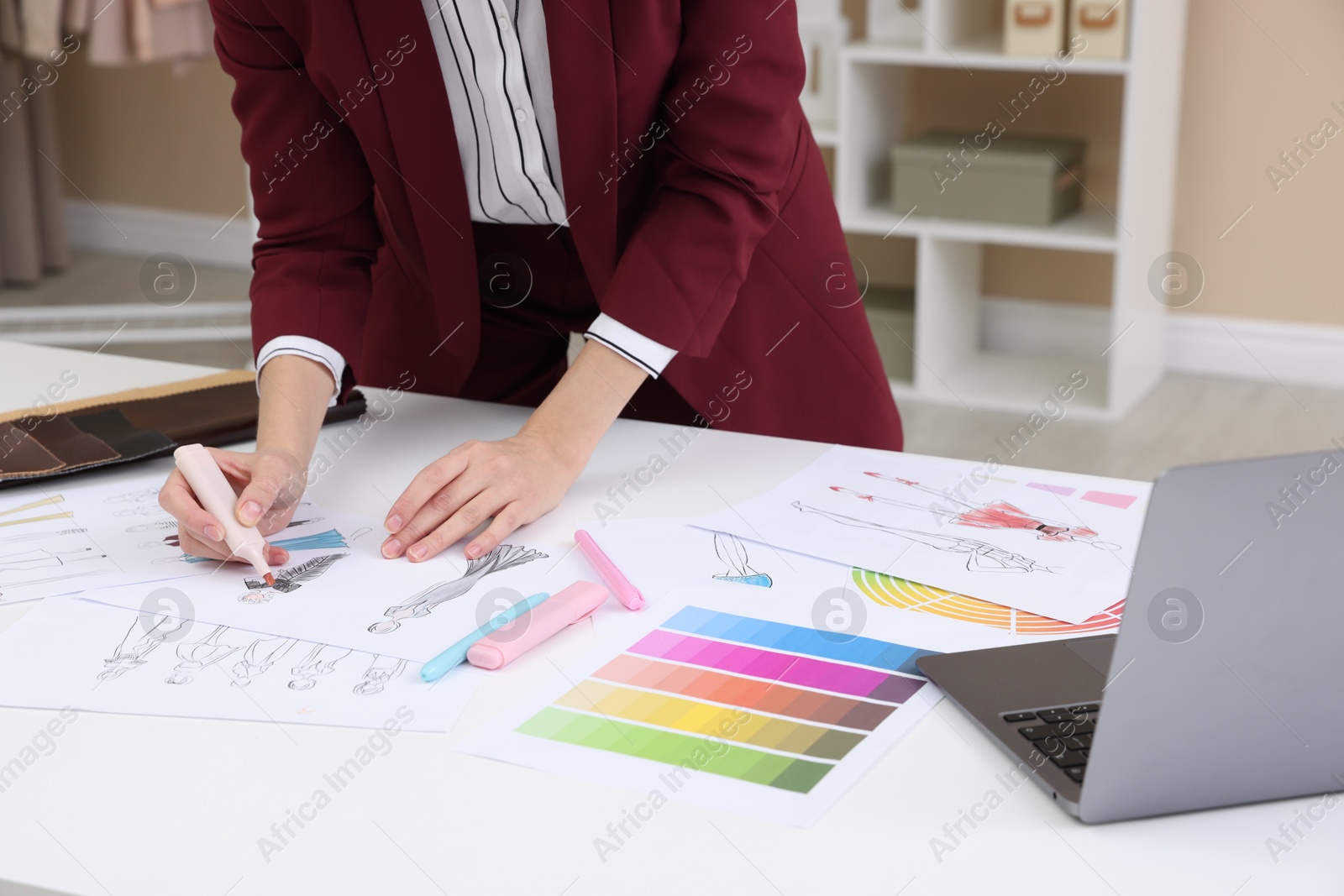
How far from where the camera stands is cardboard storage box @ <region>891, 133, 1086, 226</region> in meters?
2.98

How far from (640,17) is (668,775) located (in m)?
0.64

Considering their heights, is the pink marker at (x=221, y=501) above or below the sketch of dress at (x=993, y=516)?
above

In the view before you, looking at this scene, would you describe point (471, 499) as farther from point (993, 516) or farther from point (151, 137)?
point (151, 137)

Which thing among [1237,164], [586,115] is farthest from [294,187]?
[1237,164]

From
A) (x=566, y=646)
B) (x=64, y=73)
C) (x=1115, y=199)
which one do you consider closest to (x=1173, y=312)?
(x=1115, y=199)

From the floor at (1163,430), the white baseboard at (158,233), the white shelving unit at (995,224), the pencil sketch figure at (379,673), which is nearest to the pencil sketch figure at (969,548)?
the pencil sketch figure at (379,673)

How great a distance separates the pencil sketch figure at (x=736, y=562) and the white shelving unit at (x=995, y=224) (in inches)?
86.4

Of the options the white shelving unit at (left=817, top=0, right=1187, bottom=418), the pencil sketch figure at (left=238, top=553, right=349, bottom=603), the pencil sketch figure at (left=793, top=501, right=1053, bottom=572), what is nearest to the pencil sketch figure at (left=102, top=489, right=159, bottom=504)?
the pencil sketch figure at (left=238, top=553, right=349, bottom=603)

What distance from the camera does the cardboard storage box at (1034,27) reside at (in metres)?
2.86

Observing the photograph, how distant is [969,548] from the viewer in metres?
0.94

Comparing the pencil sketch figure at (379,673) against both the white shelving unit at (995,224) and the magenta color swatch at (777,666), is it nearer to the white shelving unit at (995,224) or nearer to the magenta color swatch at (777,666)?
the magenta color swatch at (777,666)

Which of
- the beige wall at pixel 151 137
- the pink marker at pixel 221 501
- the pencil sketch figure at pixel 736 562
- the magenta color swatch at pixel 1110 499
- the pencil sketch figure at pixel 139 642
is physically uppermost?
the pink marker at pixel 221 501

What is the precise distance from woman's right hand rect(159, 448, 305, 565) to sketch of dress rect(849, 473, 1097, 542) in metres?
0.42

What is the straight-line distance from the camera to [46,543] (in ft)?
3.24
